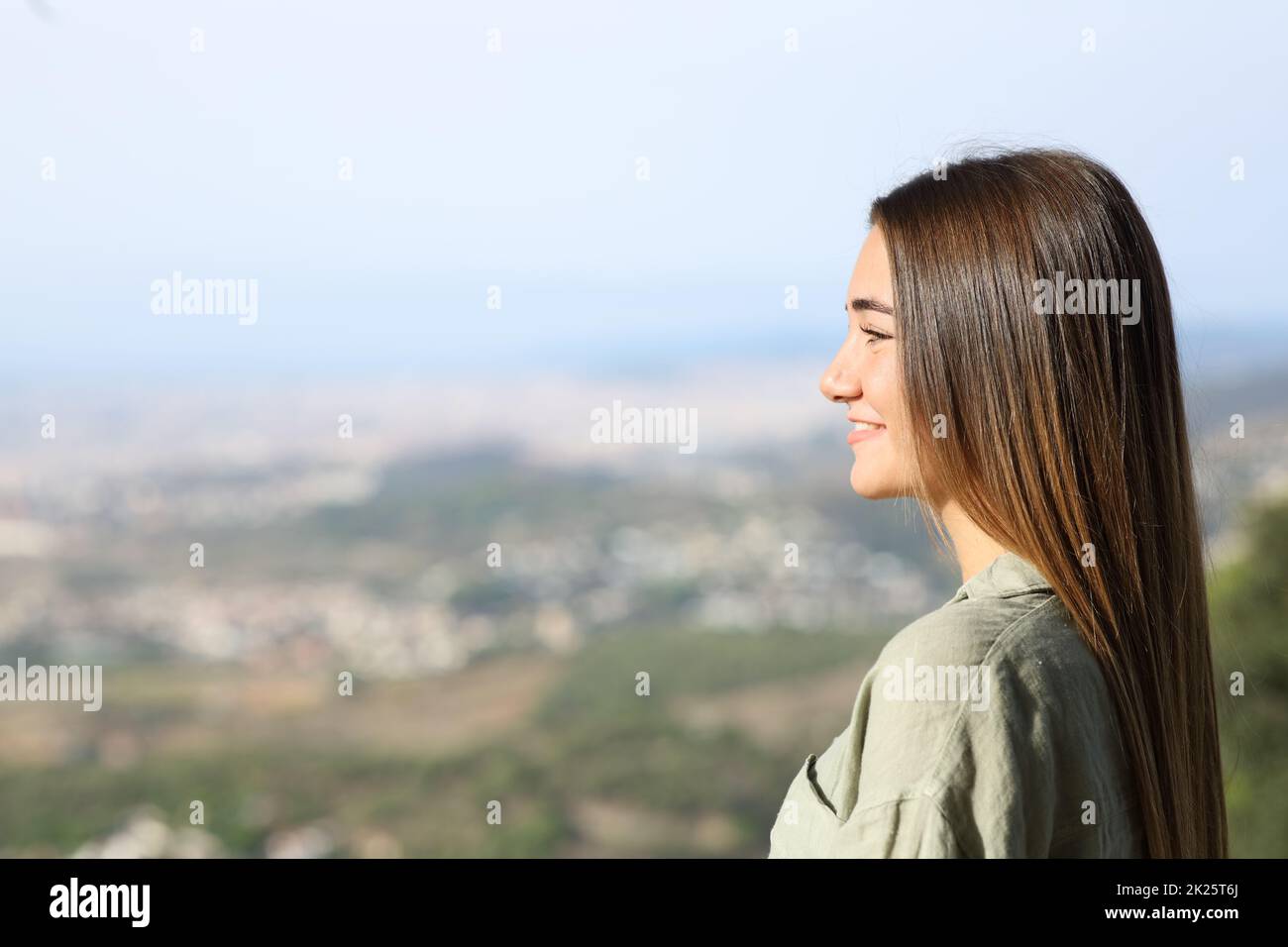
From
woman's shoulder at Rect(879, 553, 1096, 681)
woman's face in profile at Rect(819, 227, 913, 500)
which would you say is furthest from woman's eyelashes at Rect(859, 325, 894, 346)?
woman's shoulder at Rect(879, 553, 1096, 681)

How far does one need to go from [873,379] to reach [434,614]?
21458 millimetres

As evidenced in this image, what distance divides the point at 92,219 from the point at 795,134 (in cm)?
1951

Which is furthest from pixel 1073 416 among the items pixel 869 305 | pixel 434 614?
pixel 434 614

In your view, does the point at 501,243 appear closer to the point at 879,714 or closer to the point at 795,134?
the point at 795,134

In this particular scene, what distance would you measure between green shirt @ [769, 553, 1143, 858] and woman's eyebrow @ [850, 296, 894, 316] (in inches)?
10.9

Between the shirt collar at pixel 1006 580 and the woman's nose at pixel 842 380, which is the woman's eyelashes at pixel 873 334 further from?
the shirt collar at pixel 1006 580

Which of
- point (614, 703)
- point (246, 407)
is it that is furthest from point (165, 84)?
point (614, 703)

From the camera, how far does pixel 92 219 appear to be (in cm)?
3269

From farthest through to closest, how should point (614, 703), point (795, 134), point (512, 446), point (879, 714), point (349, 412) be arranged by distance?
point (795, 134) → point (349, 412) → point (512, 446) → point (614, 703) → point (879, 714)

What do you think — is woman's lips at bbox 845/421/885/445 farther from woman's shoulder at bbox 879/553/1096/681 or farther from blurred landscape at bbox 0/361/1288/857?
blurred landscape at bbox 0/361/1288/857

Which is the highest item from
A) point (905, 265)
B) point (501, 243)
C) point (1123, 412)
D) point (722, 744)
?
point (501, 243)

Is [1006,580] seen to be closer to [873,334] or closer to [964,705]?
[964,705]

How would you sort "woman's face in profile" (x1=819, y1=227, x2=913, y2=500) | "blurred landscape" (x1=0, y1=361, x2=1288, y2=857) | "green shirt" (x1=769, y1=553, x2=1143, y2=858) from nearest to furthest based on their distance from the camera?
"green shirt" (x1=769, y1=553, x2=1143, y2=858), "woman's face in profile" (x1=819, y1=227, x2=913, y2=500), "blurred landscape" (x1=0, y1=361, x2=1288, y2=857)

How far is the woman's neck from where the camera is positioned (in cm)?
103
